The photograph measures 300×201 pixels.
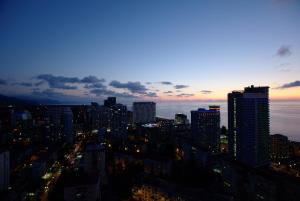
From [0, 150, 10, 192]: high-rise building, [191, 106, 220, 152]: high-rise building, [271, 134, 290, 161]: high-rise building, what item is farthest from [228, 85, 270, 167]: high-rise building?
[0, 150, 10, 192]: high-rise building

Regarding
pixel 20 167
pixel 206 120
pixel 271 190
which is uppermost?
pixel 206 120

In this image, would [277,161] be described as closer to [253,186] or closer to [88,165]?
[253,186]

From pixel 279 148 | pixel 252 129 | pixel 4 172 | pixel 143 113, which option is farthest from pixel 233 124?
pixel 143 113

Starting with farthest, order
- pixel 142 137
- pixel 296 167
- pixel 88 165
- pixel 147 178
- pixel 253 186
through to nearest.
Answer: pixel 142 137 < pixel 296 167 < pixel 88 165 < pixel 147 178 < pixel 253 186

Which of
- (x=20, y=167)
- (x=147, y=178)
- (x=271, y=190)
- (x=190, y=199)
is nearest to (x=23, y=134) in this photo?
(x=20, y=167)

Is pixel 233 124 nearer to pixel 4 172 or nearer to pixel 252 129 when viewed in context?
pixel 252 129

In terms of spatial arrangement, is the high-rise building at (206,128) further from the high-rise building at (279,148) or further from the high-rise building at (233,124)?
the high-rise building at (279,148)

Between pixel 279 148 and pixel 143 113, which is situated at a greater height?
pixel 143 113
